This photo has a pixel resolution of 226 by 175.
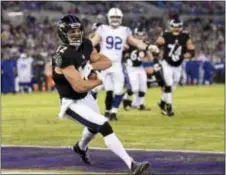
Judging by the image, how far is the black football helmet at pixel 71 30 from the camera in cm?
914

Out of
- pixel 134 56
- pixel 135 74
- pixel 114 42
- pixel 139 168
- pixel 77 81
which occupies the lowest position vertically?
pixel 135 74

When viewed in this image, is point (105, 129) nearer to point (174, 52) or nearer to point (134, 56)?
point (174, 52)

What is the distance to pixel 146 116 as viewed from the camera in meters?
16.5

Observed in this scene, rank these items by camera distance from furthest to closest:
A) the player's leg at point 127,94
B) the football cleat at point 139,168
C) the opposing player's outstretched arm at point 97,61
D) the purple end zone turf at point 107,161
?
the player's leg at point 127,94
the opposing player's outstretched arm at point 97,61
the purple end zone turf at point 107,161
the football cleat at point 139,168

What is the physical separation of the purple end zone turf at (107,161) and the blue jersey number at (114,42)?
4.57m

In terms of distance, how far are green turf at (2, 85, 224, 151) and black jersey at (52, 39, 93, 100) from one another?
2.37m

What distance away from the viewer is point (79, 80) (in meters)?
8.83

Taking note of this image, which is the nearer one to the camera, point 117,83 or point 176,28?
point 117,83

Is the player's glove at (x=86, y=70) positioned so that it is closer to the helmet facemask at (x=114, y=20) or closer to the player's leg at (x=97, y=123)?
the player's leg at (x=97, y=123)

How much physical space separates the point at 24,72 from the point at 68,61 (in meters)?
19.8

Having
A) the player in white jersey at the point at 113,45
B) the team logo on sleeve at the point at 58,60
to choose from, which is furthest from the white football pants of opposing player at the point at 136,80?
the team logo on sleeve at the point at 58,60

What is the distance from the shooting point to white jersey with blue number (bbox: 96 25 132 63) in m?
15.0

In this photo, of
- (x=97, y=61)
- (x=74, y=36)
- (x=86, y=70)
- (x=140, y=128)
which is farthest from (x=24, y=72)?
(x=74, y=36)

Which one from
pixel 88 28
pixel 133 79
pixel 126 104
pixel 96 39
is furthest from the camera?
pixel 88 28
